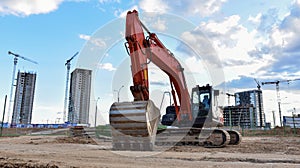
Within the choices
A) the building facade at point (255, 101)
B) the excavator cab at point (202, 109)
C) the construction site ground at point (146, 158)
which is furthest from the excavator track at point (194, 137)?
the building facade at point (255, 101)

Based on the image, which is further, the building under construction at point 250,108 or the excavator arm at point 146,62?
the building under construction at point 250,108

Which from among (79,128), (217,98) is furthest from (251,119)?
(217,98)

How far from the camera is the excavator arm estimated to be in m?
9.36

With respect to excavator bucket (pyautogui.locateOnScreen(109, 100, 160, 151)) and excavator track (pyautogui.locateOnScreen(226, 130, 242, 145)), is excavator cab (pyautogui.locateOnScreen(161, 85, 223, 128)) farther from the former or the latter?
excavator bucket (pyautogui.locateOnScreen(109, 100, 160, 151))

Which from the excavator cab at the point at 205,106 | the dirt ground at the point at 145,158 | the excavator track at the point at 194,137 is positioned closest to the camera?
the dirt ground at the point at 145,158

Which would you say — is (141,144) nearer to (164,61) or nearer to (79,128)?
(164,61)

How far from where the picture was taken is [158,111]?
32.6 feet

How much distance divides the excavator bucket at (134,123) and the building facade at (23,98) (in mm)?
77116

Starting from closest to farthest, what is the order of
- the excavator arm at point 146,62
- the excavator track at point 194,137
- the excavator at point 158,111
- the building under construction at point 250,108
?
the excavator at point 158,111 → the excavator arm at point 146,62 → the excavator track at point 194,137 → the building under construction at point 250,108

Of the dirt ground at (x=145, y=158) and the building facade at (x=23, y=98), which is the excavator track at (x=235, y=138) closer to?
the dirt ground at (x=145, y=158)

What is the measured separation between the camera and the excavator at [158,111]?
9031 millimetres

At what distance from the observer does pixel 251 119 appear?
7862 cm

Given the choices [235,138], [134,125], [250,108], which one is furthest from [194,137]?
[250,108]

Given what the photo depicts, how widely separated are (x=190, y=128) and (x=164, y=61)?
3.41 meters
